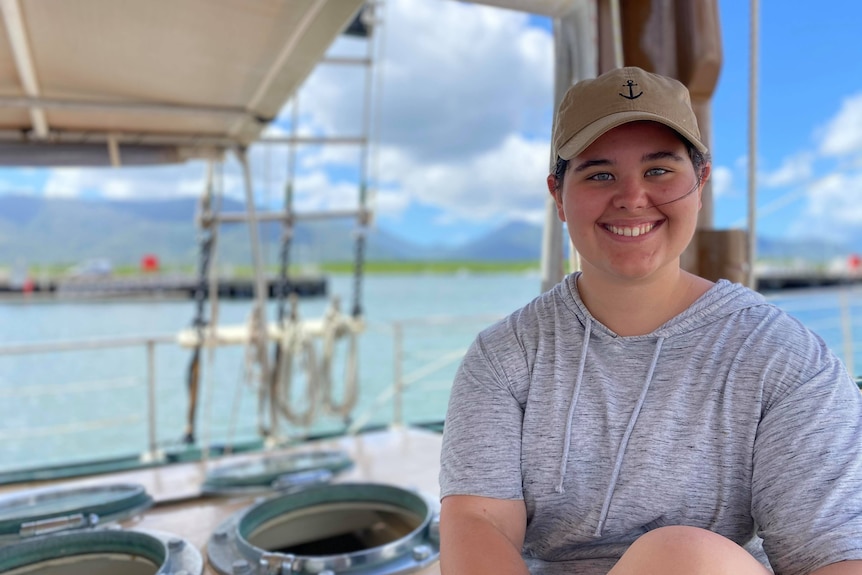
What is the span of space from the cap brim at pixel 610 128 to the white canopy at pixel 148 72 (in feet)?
2.81

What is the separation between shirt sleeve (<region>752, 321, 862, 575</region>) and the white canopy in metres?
1.15

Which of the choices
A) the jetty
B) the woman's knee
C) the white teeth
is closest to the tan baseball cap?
the white teeth

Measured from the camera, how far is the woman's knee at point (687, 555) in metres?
0.58

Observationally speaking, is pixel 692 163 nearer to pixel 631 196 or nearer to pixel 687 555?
pixel 631 196

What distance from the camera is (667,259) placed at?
747 mm

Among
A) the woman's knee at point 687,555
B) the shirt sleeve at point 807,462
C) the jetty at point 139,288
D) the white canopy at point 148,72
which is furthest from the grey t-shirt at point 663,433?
the jetty at point 139,288

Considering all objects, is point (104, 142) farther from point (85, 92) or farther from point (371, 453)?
point (371, 453)

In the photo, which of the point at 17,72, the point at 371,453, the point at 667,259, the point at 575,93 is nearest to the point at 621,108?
the point at 575,93

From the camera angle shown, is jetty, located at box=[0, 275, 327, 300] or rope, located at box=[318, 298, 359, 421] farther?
jetty, located at box=[0, 275, 327, 300]

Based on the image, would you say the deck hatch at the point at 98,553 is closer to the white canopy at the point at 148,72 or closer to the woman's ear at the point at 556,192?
the woman's ear at the point at 556,192

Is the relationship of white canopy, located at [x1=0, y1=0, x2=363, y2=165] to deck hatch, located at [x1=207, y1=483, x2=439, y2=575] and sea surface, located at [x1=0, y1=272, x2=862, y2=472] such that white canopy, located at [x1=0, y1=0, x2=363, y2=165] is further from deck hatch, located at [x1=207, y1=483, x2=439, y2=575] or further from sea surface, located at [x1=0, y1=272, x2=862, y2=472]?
deck hatch, located at [x1=207, y1=483, x2=439, y2=575]

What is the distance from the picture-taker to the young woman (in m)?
0.68

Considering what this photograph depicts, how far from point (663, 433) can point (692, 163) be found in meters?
0.32

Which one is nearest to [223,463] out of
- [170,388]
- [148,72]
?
[148,72]
